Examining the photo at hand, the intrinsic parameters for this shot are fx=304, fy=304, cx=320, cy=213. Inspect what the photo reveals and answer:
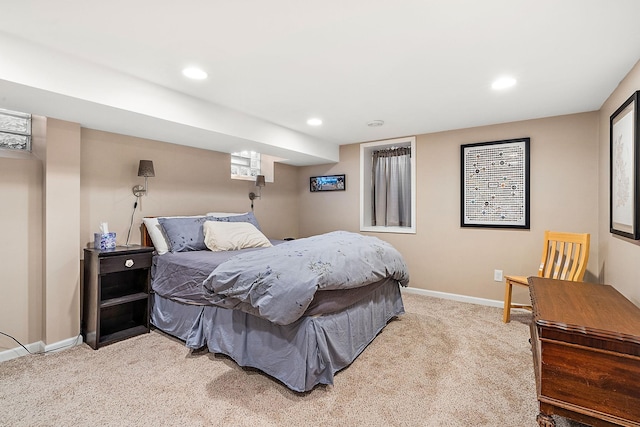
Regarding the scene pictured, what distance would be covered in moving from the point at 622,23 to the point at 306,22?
174cm

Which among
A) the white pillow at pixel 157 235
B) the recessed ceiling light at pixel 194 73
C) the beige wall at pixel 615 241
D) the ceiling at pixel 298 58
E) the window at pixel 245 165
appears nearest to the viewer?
the ceiling at pixel 298 58

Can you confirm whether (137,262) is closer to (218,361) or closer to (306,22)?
(218,361)

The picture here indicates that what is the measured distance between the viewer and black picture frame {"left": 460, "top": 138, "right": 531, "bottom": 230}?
3521 millimetres

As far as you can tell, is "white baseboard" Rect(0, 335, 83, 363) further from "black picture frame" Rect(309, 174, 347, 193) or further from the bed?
"black picture frame" Rect(309, 174, 347, 193)

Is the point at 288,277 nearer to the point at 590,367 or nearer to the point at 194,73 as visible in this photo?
the point at 590,367

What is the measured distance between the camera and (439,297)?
4.08 metres

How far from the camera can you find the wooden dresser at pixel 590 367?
1281 mm

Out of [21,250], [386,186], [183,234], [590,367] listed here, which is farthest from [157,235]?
[590,367]

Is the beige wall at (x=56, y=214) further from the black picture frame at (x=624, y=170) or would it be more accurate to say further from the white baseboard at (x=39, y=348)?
the black picture frame at (x=624, y=170)

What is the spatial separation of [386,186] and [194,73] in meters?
3.30

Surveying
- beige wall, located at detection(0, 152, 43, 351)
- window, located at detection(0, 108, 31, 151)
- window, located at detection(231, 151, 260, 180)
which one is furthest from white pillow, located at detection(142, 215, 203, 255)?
window, located at detection(231, 151, 260, 180)

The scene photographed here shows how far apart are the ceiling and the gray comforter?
1.39m

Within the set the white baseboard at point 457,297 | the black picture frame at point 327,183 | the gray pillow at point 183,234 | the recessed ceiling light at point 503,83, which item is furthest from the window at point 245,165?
the recessed ceiling light at point 503,83

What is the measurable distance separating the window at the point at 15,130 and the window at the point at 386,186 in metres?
3.82
